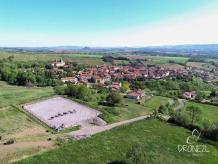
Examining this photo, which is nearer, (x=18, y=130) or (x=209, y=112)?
(x=18, y=130)

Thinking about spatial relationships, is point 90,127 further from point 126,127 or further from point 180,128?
point 180,128

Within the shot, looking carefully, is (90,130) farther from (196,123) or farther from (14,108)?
(196,123)

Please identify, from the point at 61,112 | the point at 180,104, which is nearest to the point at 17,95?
the point at 61,112

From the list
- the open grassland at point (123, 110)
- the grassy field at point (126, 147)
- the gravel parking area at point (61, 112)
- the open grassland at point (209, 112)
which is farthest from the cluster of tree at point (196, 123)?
the gravel parking area at point (61, 112)

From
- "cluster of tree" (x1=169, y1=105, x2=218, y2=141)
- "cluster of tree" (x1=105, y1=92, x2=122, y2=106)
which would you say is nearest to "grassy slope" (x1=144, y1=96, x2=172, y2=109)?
"cluster of tree" (x1=105, y1=92, x2=122, y2=106)

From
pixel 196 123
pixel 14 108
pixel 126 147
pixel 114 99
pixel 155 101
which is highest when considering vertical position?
pixel 14 108

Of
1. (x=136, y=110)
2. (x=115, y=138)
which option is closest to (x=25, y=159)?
(x=115, y=138)
